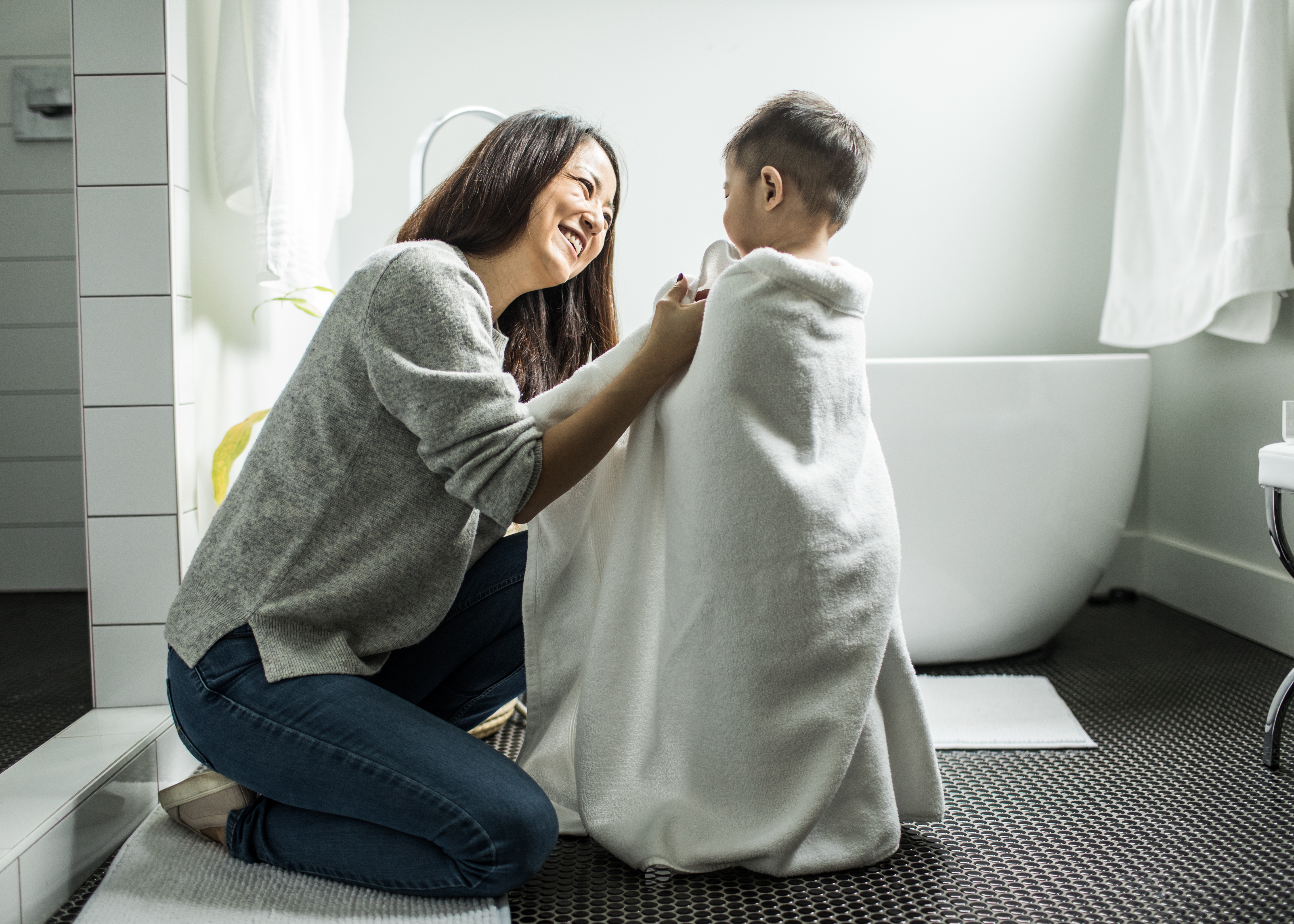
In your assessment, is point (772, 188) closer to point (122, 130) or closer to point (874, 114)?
point (122, 130)

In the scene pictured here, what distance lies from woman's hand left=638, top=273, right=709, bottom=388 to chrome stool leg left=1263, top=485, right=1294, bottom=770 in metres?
0.95

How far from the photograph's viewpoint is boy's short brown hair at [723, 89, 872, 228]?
1231mm

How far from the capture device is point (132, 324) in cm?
153

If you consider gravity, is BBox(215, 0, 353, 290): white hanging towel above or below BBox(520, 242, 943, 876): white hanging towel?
above

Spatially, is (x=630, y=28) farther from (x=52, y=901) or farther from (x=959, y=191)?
(x=52, y=901)

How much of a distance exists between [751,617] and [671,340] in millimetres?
346

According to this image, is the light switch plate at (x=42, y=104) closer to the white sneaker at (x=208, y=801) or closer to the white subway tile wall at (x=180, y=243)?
the white subway tile wall at (x=180, y=243)

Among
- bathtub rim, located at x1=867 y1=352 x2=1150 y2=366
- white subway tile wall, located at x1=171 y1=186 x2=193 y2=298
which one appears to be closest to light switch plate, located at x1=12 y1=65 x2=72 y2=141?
white subway tile wall, located at x1=171 y1=186 x2=193 y2=298

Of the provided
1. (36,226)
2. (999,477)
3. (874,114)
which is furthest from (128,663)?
(874,114)

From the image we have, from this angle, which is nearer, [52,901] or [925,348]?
[52,901]

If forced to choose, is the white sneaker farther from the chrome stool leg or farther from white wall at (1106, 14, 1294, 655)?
white wall at (1106, 14, 1294, 655)

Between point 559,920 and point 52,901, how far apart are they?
1.97ft

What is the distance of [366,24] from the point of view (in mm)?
2412

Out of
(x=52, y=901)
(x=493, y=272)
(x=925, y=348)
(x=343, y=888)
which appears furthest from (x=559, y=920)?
(x=925, y=348)
